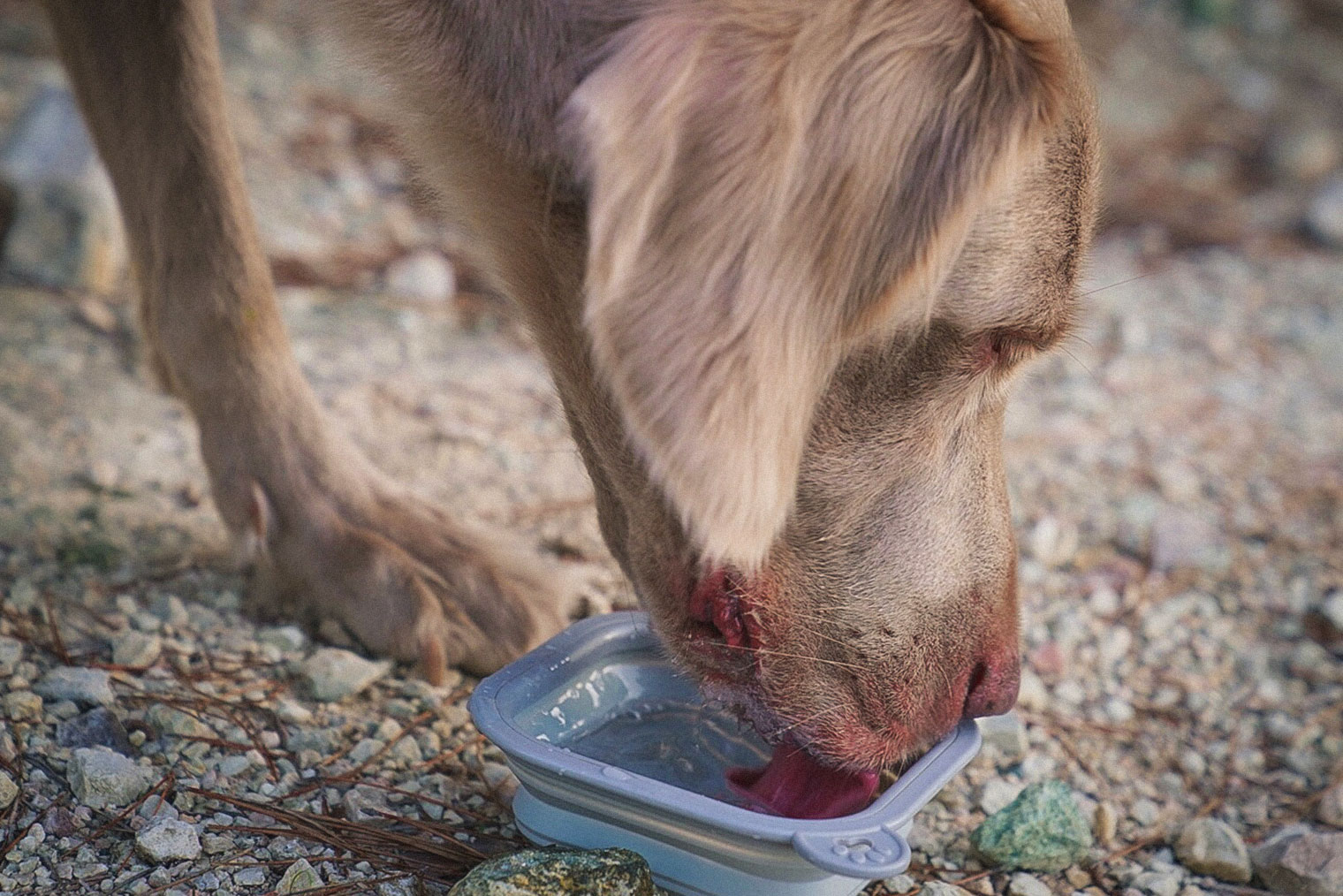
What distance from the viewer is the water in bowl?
195 centimetres

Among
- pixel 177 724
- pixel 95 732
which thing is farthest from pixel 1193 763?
pixel 95 732

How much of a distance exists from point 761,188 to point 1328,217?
157 inches

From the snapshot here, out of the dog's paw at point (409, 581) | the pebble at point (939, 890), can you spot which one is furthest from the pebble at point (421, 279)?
the pebble at point (939, 890)

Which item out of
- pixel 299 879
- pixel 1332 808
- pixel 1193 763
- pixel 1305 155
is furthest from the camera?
→ pixel 1305 155

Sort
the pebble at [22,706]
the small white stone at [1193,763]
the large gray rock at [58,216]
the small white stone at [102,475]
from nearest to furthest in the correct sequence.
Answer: the pebble at [22,706]
the small white stone at [1193,763]
the small white stone at [102,475]
the large gray rock at [58,216]

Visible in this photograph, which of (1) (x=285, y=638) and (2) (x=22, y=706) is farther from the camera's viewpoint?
(1) (x=285, y=638)

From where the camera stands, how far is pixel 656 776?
6.34ft

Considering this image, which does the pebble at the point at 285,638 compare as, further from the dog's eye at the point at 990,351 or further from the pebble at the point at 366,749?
the dog's eye at the point at 990,351

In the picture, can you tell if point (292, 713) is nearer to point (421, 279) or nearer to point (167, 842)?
point (167, 842)

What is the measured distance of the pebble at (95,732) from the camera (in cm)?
191

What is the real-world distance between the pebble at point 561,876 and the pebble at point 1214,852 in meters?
0.89

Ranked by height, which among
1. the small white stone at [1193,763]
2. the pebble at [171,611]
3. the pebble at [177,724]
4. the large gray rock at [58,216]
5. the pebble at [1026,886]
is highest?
the large gray rock at [58,216]

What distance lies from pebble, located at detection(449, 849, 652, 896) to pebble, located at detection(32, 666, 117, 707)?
0.66 m

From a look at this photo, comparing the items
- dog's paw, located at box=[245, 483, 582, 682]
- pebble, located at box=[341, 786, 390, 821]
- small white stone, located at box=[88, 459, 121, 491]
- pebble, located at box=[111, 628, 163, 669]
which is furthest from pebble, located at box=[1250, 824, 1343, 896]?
small white stone, located at box=[88, 459, 121, 491]
